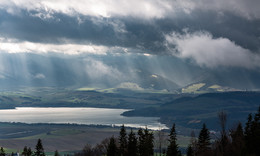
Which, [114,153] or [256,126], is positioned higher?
[256,126]

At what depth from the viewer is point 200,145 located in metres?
111

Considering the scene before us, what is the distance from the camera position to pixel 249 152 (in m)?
91.0

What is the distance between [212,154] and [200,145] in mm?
11496

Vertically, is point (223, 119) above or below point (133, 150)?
above

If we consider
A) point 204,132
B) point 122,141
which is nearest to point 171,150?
point 204,132

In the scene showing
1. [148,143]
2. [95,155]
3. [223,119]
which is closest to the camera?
[223,119]

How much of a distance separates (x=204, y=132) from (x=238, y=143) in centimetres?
1214

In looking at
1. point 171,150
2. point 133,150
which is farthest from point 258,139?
point 133,150

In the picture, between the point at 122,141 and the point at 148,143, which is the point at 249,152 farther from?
the point at 122,141

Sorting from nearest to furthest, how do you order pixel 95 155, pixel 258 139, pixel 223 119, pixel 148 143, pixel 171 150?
pixel 258 139 → pixel 171 150 → pixel 223 119 → pixel 148 143 → pixel 95 155

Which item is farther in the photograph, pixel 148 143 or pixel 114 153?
pixel 148 143

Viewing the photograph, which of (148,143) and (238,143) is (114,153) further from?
(238,143)

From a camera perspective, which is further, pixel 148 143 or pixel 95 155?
pixel 95 155

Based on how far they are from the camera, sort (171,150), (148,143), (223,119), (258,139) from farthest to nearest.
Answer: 1. (148,143)
2. (223,119)
3. (171,150)
4. (258,139)
